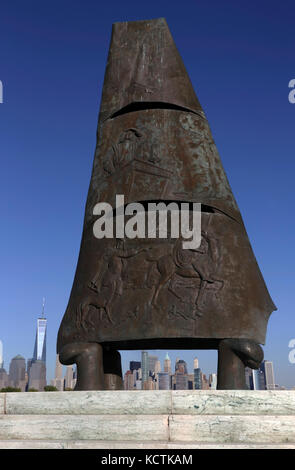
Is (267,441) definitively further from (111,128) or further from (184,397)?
(111,128)

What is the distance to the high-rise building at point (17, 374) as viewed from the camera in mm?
68875

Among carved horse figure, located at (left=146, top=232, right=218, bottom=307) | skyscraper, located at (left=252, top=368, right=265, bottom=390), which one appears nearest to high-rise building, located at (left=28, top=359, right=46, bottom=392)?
skyscraper, located at (left=252, top=368, right=265, bottom=390)

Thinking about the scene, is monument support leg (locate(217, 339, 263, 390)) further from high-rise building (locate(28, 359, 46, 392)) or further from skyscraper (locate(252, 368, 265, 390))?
high-rise building (locate(28, 359, 46, 392))

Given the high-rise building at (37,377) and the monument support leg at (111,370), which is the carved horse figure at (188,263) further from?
the high-rise building at (37,377)

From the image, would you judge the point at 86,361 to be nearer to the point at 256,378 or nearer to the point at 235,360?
the point at 235,360

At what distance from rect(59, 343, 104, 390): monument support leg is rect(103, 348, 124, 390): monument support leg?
1132 millimetres

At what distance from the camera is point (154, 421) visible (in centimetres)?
490

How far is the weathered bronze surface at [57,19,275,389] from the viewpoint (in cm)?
662

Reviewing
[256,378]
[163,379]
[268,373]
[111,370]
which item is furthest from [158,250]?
[268,373]

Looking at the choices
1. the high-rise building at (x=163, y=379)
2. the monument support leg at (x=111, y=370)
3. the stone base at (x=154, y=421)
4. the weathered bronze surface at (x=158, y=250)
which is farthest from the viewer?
the high-rise building at (x=163, y=379)

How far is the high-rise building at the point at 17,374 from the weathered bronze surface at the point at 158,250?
60.3 meters

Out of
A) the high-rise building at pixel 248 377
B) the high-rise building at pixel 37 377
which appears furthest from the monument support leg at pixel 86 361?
the high-rise building at pixel 37 377

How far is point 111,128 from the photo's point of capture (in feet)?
27.6
